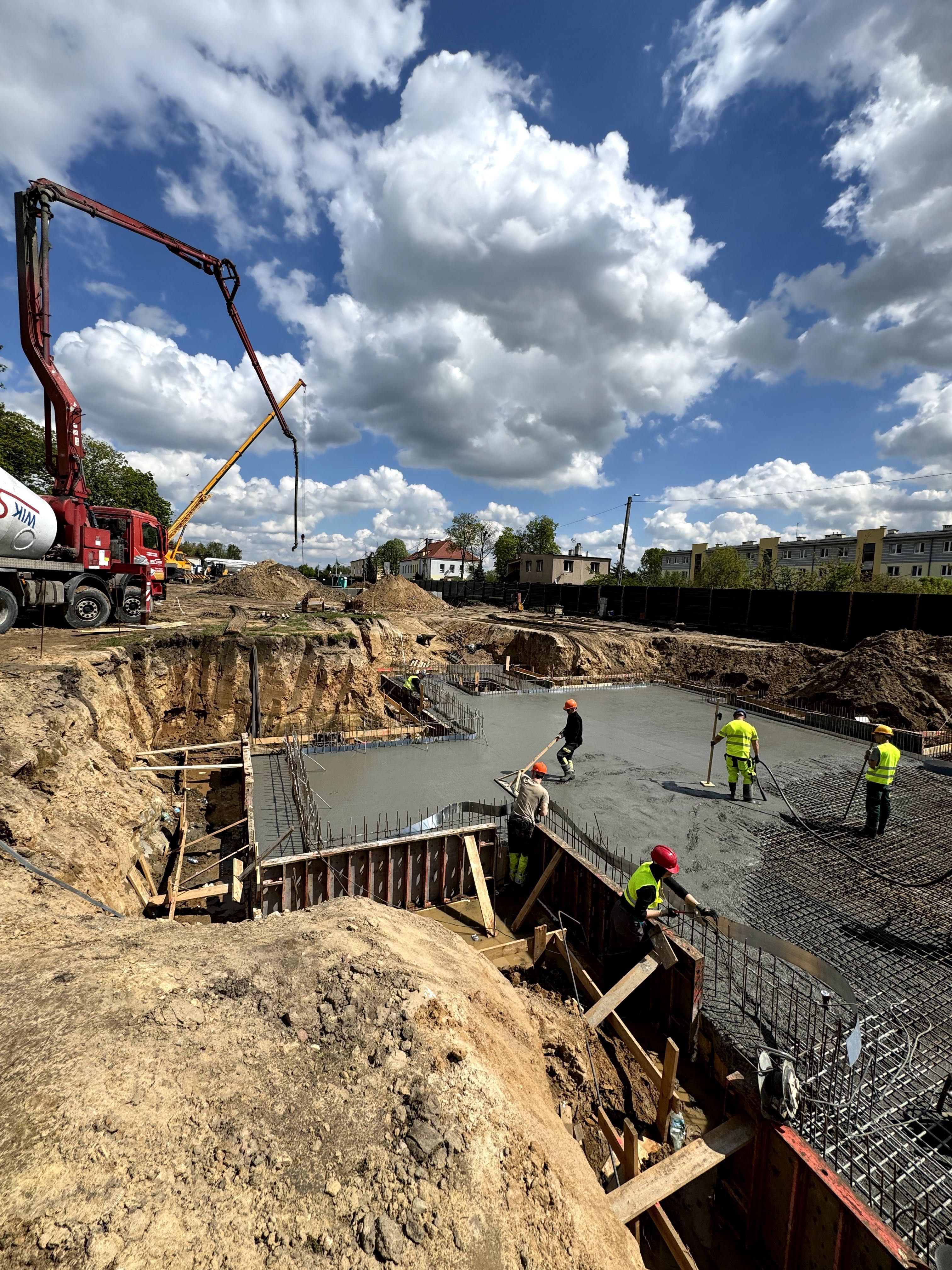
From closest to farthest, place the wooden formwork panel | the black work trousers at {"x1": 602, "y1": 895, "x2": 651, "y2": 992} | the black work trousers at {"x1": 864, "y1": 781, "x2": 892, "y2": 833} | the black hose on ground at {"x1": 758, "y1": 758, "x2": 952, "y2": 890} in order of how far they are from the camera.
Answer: the black work trousers at {"x1": 602, "y1": 895, "x2": 651, "y2": 992} → the wooden formwork panel → the black hose on ground at {"x1": 758, "y1": 758, "x2": 952, "y2": 890} → the black work trousers at {"x1": 864, "y1": 781, "x2": 892, "y2": 833}

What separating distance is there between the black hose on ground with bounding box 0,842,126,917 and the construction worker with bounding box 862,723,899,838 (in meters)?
9.43

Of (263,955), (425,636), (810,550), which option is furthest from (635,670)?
(810,550)

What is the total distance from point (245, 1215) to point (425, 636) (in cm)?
2403

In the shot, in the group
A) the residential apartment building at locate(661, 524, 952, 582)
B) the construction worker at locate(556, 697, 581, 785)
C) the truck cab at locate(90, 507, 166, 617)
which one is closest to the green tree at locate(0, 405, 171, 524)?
the truck cab at locate(90, 507, 166, 617)

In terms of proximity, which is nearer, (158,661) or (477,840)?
(477,840)

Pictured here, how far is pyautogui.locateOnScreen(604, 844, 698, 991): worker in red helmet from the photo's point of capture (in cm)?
511

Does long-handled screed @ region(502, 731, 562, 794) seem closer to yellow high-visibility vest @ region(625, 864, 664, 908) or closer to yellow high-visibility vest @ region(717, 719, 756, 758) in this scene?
yellow high-visibility vest @ region(625, 864, 664, 908)

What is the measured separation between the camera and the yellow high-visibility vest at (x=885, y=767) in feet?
25.3

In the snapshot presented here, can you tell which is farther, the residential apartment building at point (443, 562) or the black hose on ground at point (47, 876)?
the residential apartment building at point (443, 562)

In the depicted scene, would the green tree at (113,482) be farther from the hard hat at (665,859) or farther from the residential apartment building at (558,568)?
the hard hat at (665,859)

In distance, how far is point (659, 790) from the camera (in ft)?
32.7

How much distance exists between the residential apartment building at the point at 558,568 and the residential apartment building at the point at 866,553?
10.5 m

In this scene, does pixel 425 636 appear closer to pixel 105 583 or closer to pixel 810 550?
pixel 105 583

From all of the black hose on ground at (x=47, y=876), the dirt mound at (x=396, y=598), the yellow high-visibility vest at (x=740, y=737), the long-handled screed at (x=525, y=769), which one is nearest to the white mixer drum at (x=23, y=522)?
the black hose on ground at (x=47, y=876)
